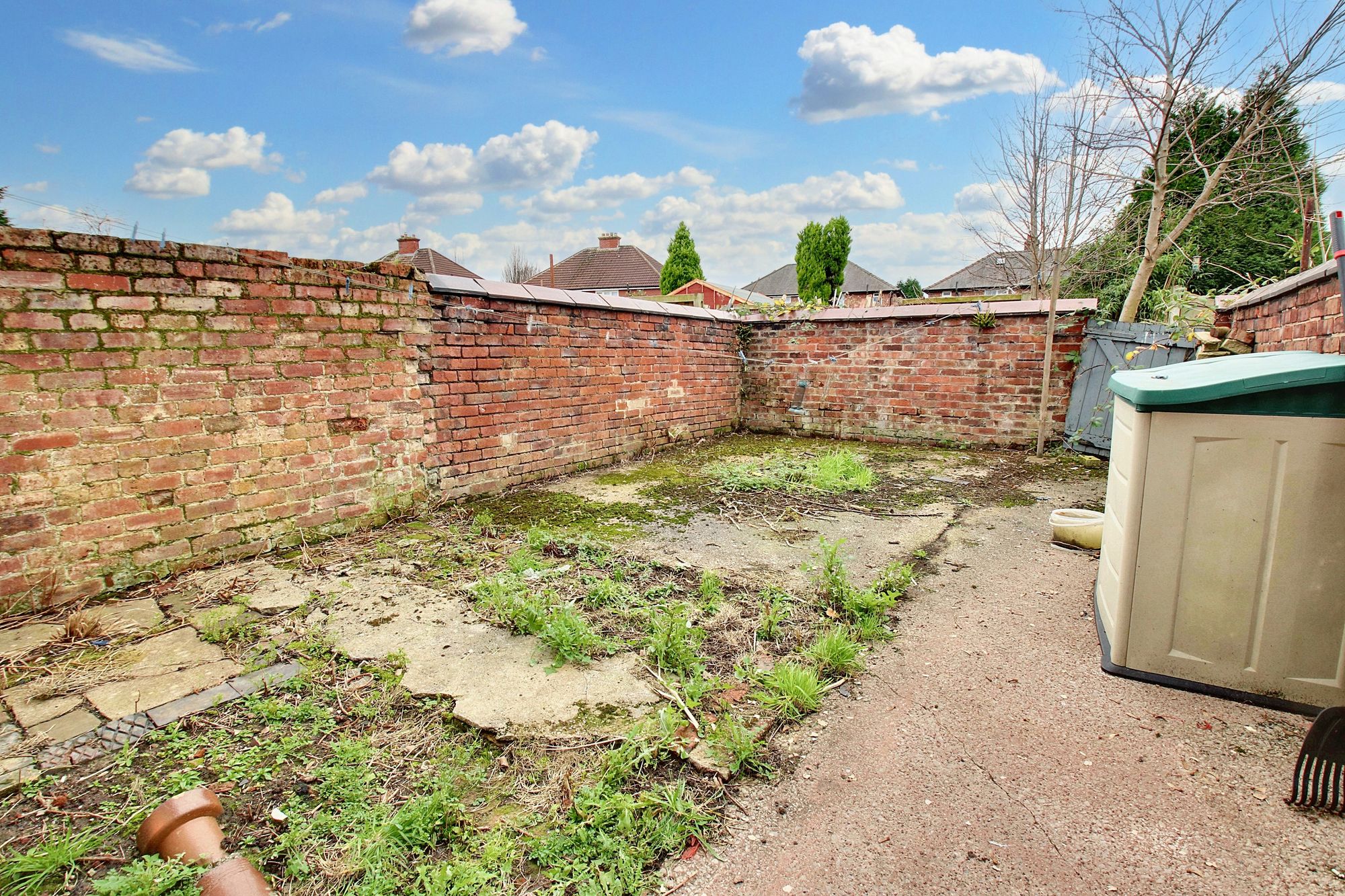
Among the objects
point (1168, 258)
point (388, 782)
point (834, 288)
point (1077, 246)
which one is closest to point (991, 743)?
point (388, 782)

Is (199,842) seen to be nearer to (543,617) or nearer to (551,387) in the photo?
(543,617)

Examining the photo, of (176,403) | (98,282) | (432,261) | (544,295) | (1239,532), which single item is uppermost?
(432,261)

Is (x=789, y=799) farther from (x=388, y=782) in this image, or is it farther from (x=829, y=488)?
(x=829, y=488)

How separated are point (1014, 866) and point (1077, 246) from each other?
1263 cm

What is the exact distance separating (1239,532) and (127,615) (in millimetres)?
4582

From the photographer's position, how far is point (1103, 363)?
645 centimetres

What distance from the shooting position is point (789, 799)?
177 cm

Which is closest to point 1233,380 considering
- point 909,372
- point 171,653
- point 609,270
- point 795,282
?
point 171,653

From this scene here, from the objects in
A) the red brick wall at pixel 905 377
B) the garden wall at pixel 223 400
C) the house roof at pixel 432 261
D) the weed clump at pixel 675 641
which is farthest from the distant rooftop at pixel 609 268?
the weed clump at pixel 675 641

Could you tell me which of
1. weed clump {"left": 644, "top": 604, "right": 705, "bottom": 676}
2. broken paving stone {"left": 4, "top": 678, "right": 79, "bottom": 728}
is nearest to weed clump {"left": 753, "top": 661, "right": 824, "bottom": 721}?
weed clump {"left": 644, "top": 604, "right": 705, "bottom": 676}

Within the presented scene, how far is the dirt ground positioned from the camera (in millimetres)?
1500

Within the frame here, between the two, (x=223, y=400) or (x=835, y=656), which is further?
(x=223, y=400)

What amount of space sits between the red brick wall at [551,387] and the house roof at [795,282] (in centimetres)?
3844

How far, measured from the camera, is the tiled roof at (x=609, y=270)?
109ft
